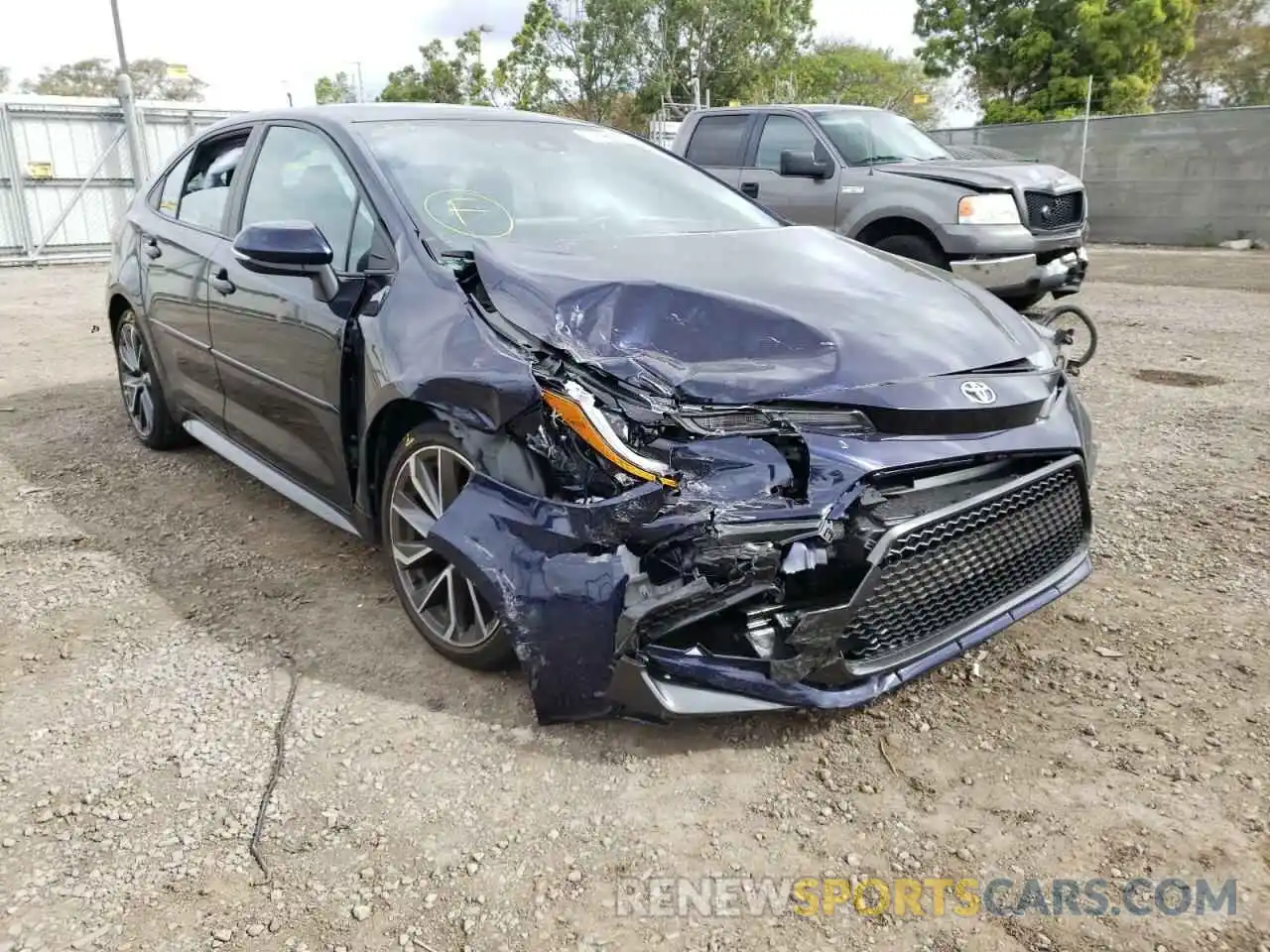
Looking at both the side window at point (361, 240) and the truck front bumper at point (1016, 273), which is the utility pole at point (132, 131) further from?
the side window at point (361, 240)

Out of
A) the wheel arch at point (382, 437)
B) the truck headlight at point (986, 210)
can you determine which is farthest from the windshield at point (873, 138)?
the wheel arch at point (382, 437)

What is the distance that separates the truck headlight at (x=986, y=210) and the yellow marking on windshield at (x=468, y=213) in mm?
5256

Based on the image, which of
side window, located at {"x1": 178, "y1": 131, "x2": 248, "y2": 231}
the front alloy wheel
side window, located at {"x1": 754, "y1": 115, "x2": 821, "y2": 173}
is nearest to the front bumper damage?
side window, located at {"x1": 178, "y1": 131, "x2": 248, "y2": 231}

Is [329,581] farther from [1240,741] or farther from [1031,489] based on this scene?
[1240,741]

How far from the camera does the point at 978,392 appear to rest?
8.39ft

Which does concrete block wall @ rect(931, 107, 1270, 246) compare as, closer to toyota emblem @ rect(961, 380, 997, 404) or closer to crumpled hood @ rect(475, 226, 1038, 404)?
crumpled hood @ rect(475, 226, 1038, 404)

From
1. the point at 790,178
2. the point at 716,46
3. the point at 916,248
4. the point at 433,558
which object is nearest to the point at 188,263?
the point at 433,558

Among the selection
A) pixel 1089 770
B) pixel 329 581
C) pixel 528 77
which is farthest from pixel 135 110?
pixel 528 77

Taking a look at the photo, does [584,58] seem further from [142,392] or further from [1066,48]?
[142,392]

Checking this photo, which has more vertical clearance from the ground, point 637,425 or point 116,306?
point 637,425

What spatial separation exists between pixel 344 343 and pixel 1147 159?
1654 centimetres

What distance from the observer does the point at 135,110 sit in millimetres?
15805

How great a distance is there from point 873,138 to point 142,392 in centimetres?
638

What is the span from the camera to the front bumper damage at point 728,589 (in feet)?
7.38
